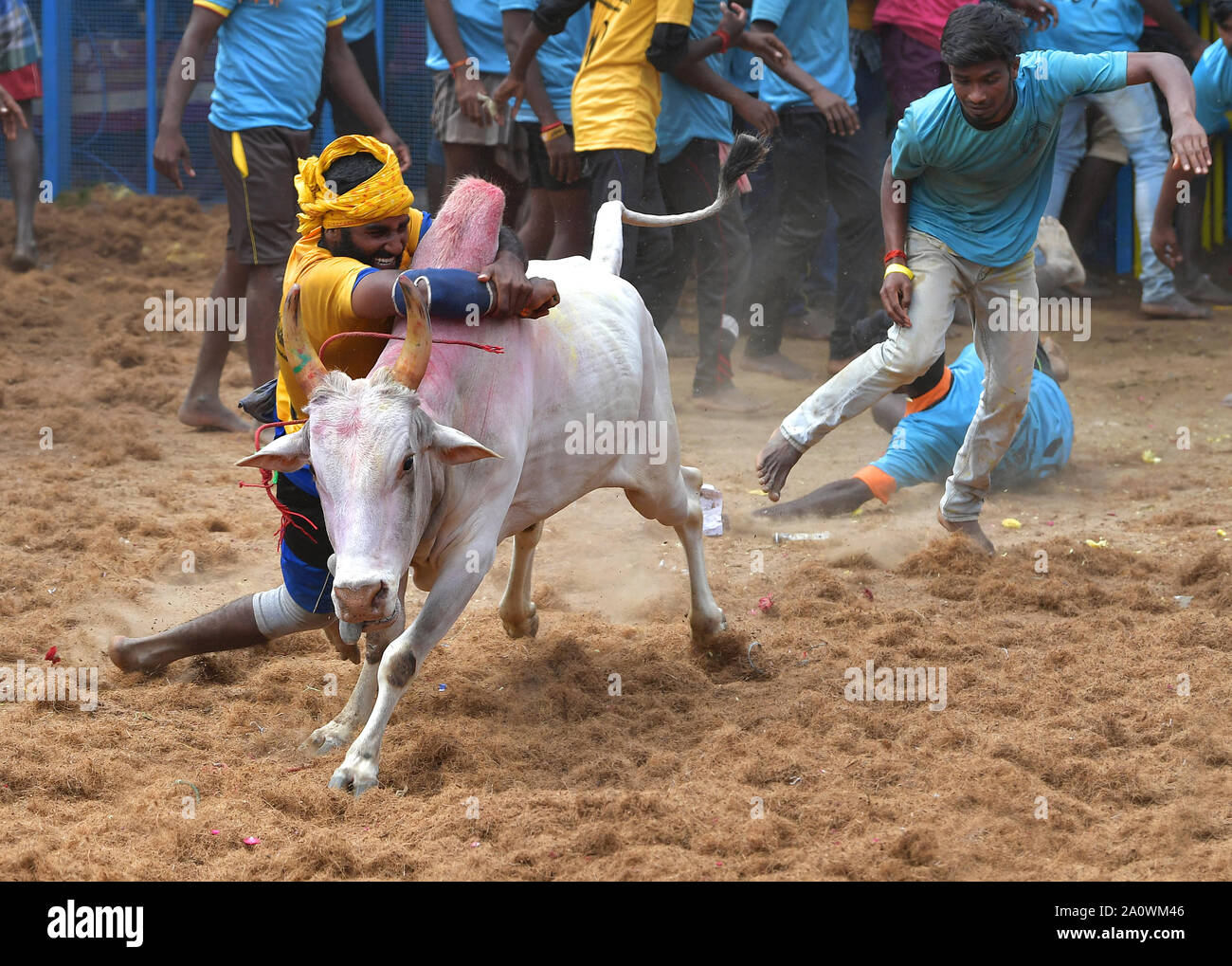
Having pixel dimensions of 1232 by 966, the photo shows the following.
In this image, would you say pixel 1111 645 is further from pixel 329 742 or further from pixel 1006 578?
pixel 329 742

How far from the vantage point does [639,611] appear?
5.01m

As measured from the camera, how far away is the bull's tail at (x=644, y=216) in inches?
184

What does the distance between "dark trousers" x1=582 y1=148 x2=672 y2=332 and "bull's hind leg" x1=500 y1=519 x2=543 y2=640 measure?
214 cm

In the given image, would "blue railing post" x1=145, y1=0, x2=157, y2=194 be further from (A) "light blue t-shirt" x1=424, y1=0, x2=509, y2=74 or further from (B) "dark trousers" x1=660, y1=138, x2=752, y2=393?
(B) "dark trousers" x1=660, y1=138, x2=752, y2=393

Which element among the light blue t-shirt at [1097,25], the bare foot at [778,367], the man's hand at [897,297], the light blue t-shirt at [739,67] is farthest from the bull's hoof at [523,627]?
the light blue t-shirt at [1097,25]

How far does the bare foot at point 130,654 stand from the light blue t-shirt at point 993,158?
2964mm

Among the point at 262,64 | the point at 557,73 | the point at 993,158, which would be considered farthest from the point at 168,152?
the point at 993,158

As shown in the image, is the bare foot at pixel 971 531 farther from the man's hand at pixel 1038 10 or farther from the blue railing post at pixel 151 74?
the blue railing post at pixel 151 74

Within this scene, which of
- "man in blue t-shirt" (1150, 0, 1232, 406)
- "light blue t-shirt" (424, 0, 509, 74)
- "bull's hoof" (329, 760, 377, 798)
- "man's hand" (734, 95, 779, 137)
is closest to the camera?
"bull's hoof" (329, 760, 377, 798)

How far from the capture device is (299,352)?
3.29 meters

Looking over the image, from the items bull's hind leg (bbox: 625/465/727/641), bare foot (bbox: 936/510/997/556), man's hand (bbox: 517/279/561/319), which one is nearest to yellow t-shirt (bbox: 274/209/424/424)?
man's hand (bbox: 517/279/561/319)

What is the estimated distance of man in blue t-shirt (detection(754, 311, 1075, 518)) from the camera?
593cm

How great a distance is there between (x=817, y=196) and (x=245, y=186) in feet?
10.2
